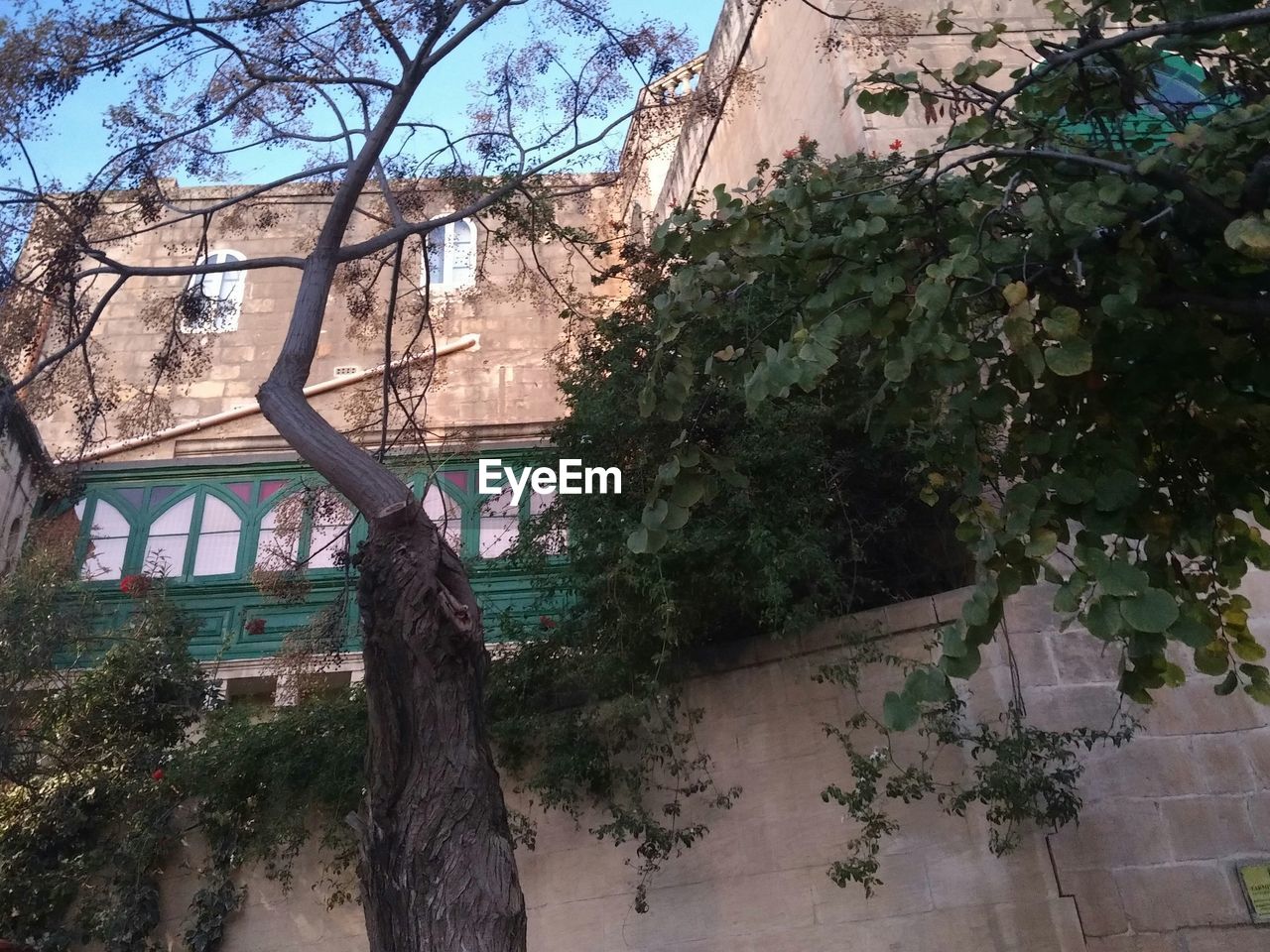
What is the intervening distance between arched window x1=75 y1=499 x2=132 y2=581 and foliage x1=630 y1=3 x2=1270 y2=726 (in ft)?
23.2

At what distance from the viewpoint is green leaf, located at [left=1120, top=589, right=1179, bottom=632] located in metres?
2.35

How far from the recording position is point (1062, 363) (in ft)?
8.89

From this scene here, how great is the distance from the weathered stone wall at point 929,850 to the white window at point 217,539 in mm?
3613

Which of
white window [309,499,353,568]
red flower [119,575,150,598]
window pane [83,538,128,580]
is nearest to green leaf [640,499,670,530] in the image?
white window [309,499,353,568]

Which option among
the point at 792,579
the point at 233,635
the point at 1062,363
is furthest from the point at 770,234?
the point at 233,635

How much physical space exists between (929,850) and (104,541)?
7.43m

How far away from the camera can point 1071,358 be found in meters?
2.71

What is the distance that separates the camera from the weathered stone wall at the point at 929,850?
4.72 metres

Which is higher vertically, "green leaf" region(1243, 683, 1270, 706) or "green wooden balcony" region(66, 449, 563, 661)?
"green wooden balcony" region(66, 449, 563, 661)

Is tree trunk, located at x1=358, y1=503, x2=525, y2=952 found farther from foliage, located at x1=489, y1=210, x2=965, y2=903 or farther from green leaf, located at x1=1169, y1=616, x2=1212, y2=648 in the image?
green leaf, located at x1=1169, y1=616, x2=1212, y2=648

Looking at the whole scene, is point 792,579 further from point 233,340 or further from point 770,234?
point 233,340

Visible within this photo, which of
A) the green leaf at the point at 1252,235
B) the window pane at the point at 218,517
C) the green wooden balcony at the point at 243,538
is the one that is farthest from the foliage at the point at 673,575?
the window pane at the point at 218,517

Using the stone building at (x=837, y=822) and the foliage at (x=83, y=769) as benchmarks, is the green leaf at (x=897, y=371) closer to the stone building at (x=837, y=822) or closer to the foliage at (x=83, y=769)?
the stone building at (x=837, y=822)

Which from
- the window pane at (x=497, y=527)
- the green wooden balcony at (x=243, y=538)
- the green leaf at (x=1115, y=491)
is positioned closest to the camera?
the green leaf at (x=1115, y=491)
